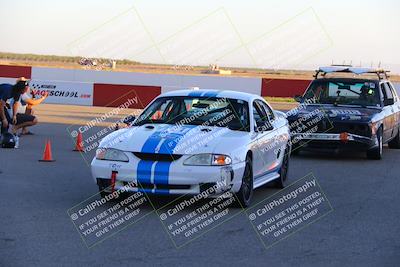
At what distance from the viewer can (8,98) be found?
15.7 m

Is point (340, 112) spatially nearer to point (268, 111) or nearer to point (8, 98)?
point (268, 111)

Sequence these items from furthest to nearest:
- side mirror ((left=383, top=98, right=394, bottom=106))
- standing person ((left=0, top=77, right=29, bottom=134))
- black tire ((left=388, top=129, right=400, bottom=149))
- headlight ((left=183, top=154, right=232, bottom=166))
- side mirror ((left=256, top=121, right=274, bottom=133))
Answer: black tire ((left=388, top=129, right=400, bottom=149))
side mirror ((left=383, top=98, right=394, bottom=106))
standing person ((left=0, top=77, right=29, bottom=134))
side mirror ((left=256, top=121, right=274, bottom=133))
headlight ((left=183, top=154, right=232, bottom=166))

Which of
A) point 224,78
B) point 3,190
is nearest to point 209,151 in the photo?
point 3,190

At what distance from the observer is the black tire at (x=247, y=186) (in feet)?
29.7

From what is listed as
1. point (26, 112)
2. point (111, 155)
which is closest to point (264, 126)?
point (111, 155)

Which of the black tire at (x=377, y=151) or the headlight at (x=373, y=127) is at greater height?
the headlight at (x=373, y=127)

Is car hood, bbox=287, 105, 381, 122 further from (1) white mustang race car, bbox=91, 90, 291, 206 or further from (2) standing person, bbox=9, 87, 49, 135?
(2) standing person, bbox=9, 87, 49, 135

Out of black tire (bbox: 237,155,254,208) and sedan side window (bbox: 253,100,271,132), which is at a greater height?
sedan side window (bbox: 253,100,271,132)

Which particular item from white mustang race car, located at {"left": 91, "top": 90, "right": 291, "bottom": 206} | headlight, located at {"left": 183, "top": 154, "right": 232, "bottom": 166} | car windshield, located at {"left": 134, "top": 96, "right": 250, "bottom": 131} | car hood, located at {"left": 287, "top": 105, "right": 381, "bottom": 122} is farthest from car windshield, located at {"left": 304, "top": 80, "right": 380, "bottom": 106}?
headlight, located at {"left": 183, "top": 154, "right": 232, "bottom": 166}

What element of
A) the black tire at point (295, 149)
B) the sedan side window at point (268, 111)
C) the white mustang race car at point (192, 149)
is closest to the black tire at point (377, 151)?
the black tire at point (295, 149)

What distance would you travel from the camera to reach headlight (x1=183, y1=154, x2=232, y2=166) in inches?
343

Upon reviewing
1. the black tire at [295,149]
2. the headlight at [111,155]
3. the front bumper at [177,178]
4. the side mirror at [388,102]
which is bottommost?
the side mirror at [388,102]

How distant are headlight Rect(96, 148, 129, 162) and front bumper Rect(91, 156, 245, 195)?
0.20 feet

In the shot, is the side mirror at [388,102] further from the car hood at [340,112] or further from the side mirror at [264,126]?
the side mirror at [264,126]
